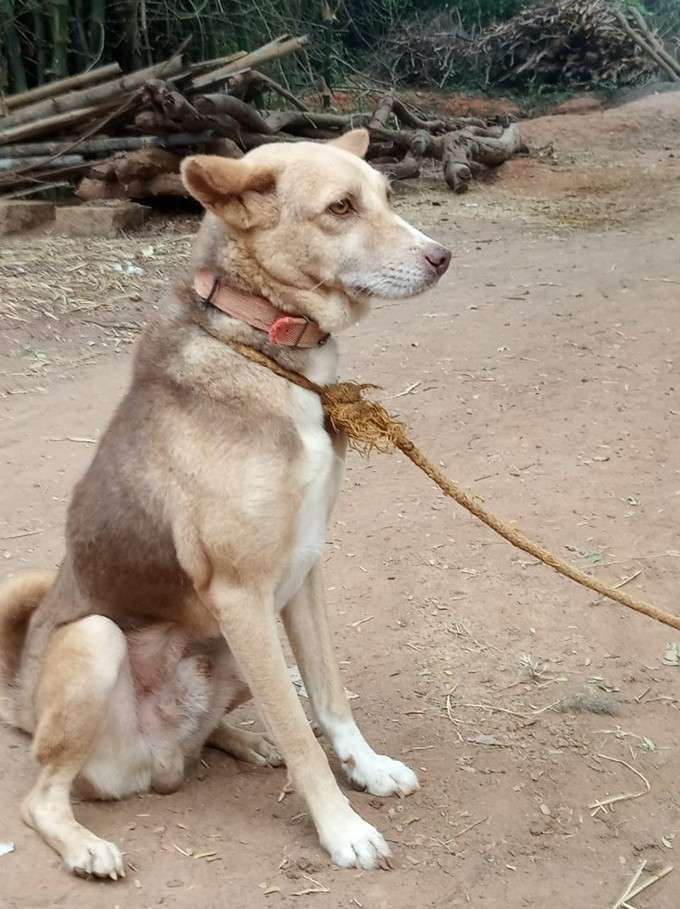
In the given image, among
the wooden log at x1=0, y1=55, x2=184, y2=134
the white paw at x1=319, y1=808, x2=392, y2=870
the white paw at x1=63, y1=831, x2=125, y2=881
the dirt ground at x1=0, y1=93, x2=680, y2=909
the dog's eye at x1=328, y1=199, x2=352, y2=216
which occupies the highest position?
the dog's eye at x1=328, y1=199, x2=352, y2=216

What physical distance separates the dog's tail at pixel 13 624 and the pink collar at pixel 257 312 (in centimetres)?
105

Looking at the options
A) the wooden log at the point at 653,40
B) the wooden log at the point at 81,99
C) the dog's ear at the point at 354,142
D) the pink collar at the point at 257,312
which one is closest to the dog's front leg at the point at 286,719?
the pink collar at the point at 257,312

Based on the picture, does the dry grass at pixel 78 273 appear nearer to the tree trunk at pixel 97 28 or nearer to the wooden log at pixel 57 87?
the wooden log at pixel 57 87

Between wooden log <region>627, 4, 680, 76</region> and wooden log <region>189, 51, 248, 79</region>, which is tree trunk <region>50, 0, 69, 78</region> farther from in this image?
wooden log <region>627, 4, 680, 76</region>

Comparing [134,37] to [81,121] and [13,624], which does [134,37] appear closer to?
[81,121]

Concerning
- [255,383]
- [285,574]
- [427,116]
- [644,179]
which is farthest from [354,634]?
[427,116]

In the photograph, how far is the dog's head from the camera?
2812mm

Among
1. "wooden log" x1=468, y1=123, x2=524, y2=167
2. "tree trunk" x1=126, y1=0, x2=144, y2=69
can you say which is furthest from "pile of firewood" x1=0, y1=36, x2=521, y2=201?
"wooden log" x1=468, y1=123, x2=524, y2=167

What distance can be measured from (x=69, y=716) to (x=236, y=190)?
142 cm

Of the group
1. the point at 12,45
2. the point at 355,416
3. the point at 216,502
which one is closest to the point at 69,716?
the point at 216,502

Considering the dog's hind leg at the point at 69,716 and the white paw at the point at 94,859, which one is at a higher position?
the dog's hind leg at the point at 69,716

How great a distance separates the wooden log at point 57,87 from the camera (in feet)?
31.7

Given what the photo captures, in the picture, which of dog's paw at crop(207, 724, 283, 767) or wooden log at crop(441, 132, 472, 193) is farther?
wooden log at crop(441, 132, 472, 193)

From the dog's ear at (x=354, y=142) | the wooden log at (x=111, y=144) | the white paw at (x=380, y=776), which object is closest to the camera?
the white paw at (x=380, y=776)
